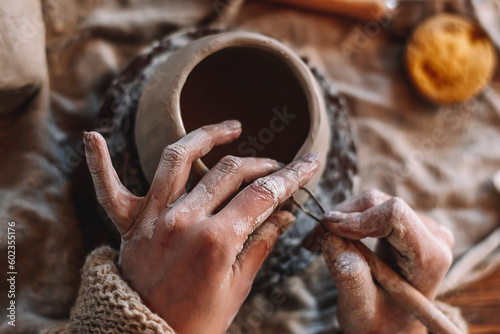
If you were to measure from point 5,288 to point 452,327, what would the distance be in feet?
2.40

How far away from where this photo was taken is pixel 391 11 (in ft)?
3.70

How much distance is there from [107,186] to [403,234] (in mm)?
406

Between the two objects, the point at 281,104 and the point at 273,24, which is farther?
the point at 273,24

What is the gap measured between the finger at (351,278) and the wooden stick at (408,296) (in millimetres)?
17

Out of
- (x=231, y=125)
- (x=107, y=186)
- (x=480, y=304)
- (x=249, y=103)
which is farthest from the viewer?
Answer: (x=480, y=304)

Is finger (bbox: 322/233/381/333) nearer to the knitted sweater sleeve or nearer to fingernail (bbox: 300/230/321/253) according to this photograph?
fingernail (bbox: 300/230/321/253)

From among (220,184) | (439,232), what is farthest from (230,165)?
(439,232)

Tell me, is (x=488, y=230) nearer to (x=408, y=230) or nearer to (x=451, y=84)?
(x=451, y=84)

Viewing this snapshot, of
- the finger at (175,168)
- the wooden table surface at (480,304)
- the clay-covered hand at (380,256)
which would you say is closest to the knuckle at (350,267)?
the clay-covered hand at (380,256)

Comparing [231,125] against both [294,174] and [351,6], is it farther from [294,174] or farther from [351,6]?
[351,6]

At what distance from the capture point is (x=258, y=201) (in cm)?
61

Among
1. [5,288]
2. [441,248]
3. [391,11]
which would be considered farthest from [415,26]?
[5,288]

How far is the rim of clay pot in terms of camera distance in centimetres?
65

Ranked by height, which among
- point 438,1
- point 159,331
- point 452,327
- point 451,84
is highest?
point 438,1
